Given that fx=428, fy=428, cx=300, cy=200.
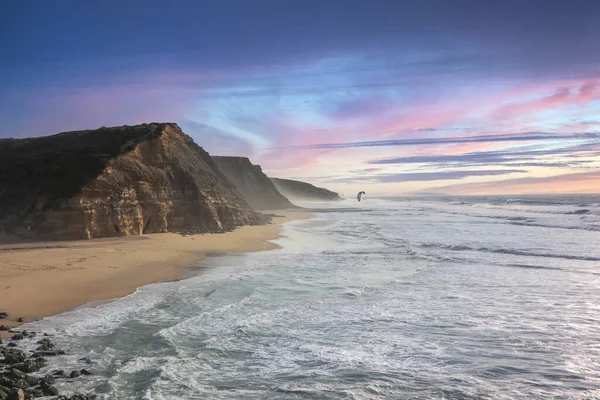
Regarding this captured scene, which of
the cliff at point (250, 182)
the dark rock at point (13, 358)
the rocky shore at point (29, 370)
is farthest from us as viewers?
the cliff at point (250, 182)

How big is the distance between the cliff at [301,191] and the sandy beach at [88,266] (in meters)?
96.7

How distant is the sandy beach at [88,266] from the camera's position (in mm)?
10963

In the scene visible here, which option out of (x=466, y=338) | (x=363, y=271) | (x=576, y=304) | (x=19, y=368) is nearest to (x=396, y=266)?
(x=363, y=271)

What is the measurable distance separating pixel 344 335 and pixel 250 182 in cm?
5625

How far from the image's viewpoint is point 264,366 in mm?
6965

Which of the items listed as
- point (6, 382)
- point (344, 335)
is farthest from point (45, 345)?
point (344, 335)

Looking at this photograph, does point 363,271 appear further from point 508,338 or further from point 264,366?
point 264,366

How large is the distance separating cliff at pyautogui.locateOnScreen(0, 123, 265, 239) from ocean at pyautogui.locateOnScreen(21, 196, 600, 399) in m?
9.71

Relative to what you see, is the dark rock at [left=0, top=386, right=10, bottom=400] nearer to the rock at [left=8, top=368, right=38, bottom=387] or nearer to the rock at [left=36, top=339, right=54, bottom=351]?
the rock at [left=8, top=368, right=38, bottom=387]

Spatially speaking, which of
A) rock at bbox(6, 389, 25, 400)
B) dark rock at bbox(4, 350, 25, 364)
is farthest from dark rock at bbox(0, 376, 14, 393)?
dark rock at bbox(4, 350, 25, 364)

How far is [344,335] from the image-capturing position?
8484 millimetres

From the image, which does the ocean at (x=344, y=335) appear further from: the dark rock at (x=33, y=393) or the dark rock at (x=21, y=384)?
the dark rock at (x=21, y=384)

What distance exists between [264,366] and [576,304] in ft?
27.5

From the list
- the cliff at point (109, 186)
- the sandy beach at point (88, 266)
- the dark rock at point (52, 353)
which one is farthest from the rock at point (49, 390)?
A: the cliff at point (109, 186)
